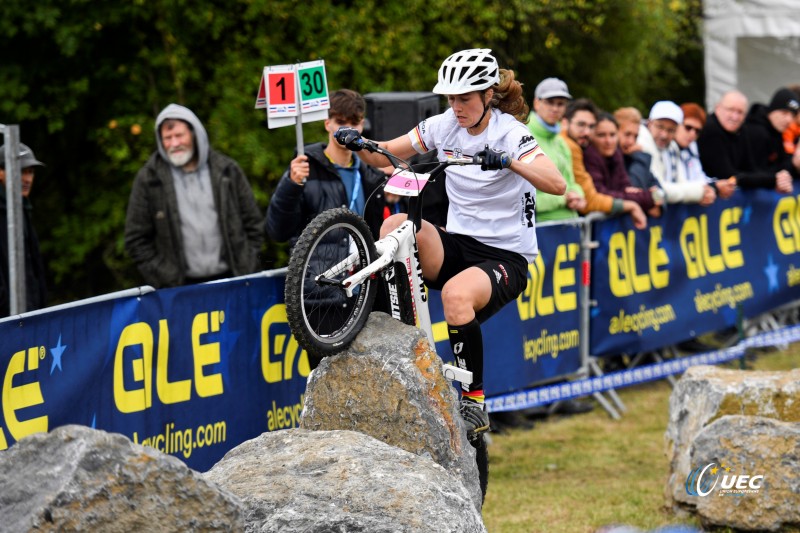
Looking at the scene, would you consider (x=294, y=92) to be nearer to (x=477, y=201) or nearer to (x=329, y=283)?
(x=477, y=201)

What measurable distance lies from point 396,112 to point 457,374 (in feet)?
10.5

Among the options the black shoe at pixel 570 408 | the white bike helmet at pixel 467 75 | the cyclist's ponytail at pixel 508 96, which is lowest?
the black shoe at pixel 570 408

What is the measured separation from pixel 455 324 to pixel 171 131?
9.28 ft

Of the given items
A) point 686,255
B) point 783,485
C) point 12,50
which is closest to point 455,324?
point 783,485

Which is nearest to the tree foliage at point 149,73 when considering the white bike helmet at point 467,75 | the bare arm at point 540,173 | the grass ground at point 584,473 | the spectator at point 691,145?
the spectator at point 691,145

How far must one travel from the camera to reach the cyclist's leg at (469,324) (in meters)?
5.99

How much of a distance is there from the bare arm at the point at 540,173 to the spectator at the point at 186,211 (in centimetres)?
276

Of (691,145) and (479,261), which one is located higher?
(691,145)

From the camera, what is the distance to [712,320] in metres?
11.4

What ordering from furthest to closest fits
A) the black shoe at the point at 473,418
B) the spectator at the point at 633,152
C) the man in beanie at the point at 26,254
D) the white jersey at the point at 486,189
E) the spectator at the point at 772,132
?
the spectator at the point at 772,132 < the spectator at the point at 633,152 < the man in beanie at the point at 26,254 < the white jersey at the point at 486,189 < the black shoe at the point at 473,418

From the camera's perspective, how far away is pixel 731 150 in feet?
39.3

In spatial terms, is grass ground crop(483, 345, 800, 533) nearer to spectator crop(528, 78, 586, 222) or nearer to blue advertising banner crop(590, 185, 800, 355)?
blue advertising banner crop(590, 185, 800, 355)

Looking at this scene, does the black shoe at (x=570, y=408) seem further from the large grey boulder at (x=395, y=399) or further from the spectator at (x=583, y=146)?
the large grey boulder at (x=395, y=399)

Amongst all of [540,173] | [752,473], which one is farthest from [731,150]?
[540,173]
